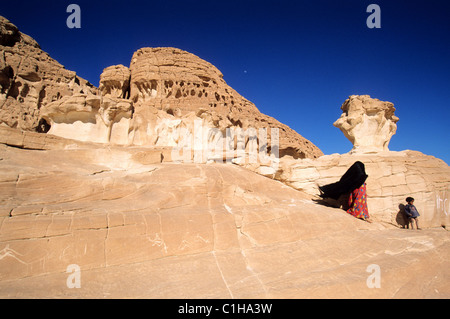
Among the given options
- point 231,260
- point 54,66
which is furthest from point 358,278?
point 54,66

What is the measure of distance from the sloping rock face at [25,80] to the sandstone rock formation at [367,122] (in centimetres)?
1778

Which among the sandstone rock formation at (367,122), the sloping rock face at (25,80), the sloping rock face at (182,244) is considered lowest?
the sloping rock face at (182,244)

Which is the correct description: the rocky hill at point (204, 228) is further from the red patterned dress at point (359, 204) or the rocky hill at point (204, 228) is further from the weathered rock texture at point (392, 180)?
the red patterned dress at point (359, 204)

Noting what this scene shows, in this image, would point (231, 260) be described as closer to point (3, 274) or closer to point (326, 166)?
point (3, 274)

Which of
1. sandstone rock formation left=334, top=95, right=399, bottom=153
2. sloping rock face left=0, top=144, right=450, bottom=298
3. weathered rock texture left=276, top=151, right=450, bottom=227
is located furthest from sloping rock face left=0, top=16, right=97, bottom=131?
sandstone rock formation left=334, top=95, right=399, bottom=153

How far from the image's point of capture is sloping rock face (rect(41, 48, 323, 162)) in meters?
12.2

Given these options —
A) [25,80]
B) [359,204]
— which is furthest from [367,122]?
[25,80]

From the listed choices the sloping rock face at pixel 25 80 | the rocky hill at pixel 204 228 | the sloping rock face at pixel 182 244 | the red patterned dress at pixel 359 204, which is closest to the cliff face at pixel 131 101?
the sloping rock face at pixel 25 80

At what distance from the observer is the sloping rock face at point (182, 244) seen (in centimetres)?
314

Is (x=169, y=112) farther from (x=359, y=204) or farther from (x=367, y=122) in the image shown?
(x=359, y=204)

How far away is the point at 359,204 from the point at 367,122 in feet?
27.0

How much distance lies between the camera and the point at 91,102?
11.9m

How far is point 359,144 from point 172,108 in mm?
12710

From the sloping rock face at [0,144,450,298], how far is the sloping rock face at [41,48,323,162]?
19.9ft
